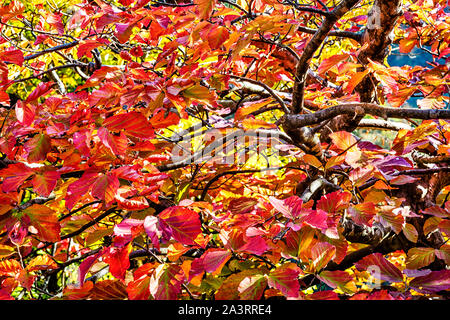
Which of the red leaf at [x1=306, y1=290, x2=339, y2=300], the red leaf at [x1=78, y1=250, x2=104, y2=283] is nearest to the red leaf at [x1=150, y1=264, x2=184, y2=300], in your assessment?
the red leaf at [x1=78, y1=250, x2=104, y2=283]

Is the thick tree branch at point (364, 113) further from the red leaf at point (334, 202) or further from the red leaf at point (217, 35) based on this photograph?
the red leaf at point (217, 35)

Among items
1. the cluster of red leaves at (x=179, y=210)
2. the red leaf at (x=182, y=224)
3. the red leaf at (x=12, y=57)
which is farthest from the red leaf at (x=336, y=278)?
the red leaf at (x=12, y=57)

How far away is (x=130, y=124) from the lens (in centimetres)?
110

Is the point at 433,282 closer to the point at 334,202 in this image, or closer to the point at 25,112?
the point at 334,202

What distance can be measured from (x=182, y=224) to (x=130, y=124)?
365 millimetres

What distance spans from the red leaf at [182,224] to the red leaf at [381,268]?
0.50 m

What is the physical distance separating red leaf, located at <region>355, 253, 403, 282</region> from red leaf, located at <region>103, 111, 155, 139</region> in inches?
30.2

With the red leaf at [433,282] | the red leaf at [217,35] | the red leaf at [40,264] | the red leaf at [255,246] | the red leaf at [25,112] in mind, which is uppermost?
the red leaf at [217,35]

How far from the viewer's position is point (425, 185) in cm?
178

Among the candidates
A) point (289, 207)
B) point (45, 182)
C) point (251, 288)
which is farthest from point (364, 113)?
point (45, 182)

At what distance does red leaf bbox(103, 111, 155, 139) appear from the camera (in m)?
1.07

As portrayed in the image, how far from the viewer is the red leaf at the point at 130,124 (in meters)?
1.07
